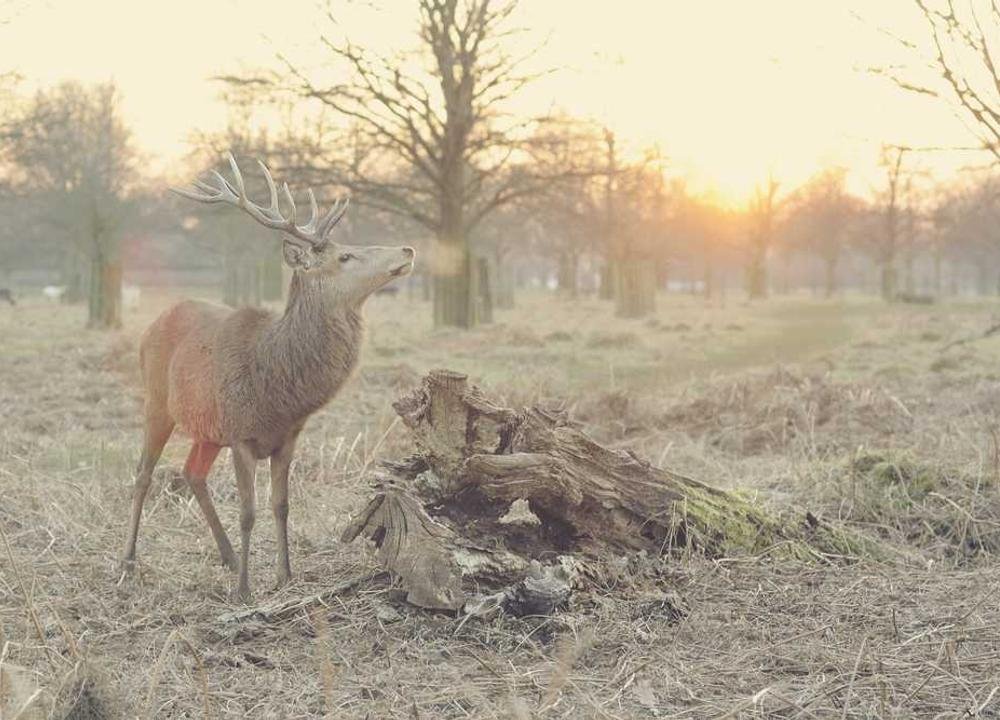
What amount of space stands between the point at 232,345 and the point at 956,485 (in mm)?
3993

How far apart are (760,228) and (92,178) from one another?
37194 mm

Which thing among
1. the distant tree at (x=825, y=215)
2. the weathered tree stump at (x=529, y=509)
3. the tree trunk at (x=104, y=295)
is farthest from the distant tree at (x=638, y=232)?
the weathered tree stump at (x=529, y=509)

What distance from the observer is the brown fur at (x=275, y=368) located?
15.0ft

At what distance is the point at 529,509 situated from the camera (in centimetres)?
473

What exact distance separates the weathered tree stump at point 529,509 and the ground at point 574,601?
5.6 inches

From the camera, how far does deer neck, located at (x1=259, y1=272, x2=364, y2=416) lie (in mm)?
4582

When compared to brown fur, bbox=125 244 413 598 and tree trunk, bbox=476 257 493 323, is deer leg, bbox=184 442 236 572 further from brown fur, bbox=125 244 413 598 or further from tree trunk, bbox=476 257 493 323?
tree trunk, bbox=476 257 493 323

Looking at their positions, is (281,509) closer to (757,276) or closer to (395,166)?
(395,166)

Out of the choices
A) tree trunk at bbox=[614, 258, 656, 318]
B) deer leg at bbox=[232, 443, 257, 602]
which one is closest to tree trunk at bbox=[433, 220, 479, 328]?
tree trunk at bbox=[614, 258, 656, 318]

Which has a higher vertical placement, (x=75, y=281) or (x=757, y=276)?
(x=757, y=276)

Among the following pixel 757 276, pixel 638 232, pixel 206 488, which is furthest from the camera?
pixel 757 276

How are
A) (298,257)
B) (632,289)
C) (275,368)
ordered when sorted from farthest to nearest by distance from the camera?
(632,289)
(298,257)
(275,368)

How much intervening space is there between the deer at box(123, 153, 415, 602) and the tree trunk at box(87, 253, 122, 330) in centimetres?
1857

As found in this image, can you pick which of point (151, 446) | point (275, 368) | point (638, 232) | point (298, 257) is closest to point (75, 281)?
point (638, 232)
